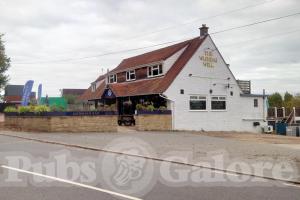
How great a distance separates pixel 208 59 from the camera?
35.3m

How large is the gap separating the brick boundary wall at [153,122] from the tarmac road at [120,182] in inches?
608

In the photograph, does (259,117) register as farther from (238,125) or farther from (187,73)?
(187,73)

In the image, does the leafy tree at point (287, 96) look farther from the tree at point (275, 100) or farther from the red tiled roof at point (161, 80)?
the red tiled roof at point (161, 80)

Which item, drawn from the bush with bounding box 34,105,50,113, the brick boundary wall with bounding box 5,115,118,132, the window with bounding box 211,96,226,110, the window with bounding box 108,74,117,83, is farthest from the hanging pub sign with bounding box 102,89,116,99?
the bush with bounding box 34,105,50,113

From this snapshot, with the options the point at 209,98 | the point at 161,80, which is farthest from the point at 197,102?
the point at 161,80

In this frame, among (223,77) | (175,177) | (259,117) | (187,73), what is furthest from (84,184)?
(259,117)

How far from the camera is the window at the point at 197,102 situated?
33.5 meters

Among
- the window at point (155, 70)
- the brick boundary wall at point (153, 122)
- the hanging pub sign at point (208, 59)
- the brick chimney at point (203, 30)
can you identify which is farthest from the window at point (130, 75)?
the brick boundary wall at point (153, 122)

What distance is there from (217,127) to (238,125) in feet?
10.0

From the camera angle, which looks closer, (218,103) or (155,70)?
(155,70)

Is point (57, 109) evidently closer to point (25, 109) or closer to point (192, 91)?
point (25, 109)

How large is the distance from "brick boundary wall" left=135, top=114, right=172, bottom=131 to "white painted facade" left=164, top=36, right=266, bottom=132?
1.17 metres

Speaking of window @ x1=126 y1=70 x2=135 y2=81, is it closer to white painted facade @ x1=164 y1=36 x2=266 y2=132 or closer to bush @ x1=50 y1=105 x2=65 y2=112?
white painted facade @ x1=164 y1=36 x2=266 y2=132

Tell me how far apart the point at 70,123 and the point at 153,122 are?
22.2 ft
